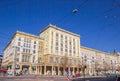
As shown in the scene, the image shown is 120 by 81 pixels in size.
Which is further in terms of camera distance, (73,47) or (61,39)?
(73,47)

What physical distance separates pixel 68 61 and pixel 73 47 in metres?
9.58

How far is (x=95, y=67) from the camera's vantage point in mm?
96062

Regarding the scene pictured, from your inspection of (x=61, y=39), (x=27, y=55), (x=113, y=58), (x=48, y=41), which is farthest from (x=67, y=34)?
(x=113, y=58)

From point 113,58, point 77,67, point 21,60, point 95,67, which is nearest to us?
point 21,60

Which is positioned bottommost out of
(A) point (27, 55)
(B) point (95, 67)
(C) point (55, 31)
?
(B) point (95, 67)

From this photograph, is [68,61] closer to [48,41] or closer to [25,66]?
[48,41]

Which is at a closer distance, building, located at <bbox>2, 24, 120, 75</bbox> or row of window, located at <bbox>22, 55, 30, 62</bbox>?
row of window, located at <bbox>22, 55, 30, 62</bbox>

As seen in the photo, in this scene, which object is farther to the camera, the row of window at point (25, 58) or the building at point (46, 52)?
the building at point (46, 52)

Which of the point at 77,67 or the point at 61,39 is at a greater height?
the point at 61,39

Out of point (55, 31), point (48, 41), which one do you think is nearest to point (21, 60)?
point (48, 41)

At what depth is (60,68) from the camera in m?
78.2

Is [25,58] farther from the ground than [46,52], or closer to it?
closer to it

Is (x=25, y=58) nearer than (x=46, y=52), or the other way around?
(x=25, y=58)

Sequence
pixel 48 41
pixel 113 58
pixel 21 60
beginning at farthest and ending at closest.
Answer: pixel 113 58 < pixel 48 41 < pixel 21 60
